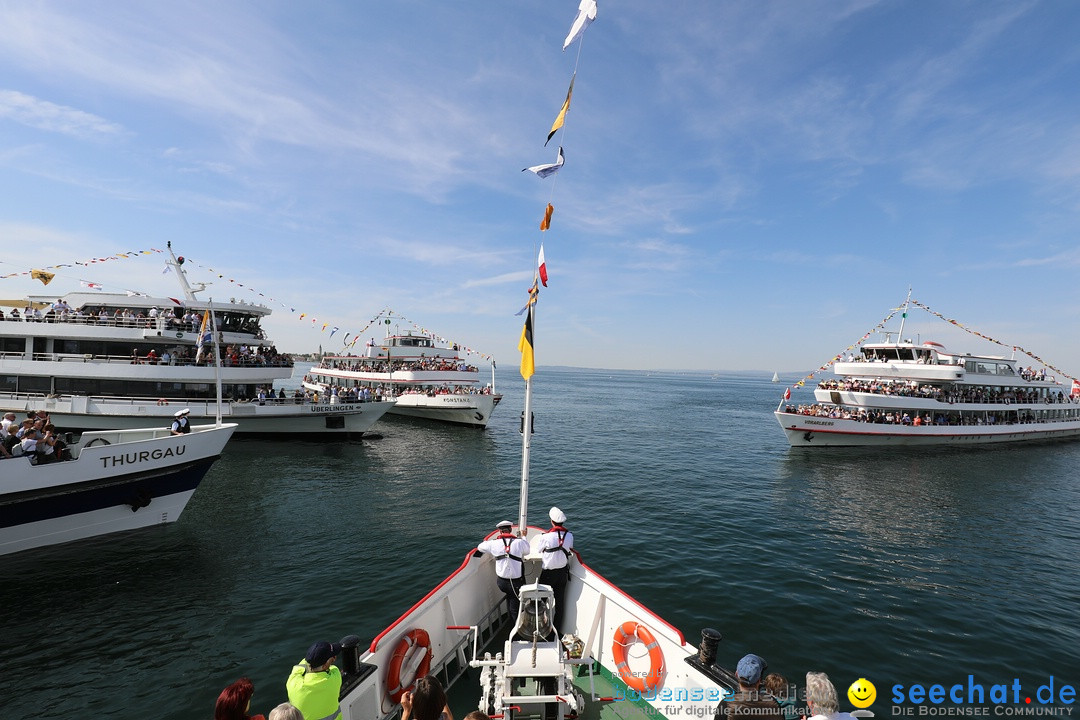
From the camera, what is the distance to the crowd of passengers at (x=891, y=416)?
30844 millimetres

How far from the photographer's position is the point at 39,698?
6844mm

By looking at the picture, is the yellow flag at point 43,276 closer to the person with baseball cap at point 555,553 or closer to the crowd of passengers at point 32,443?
the crowd of passengers at point 32,443

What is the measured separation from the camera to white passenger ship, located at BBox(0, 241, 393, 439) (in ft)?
74.7

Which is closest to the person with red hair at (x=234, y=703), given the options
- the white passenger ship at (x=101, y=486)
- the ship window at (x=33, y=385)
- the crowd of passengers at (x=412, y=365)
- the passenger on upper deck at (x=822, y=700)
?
the passenger on upper deck at (x=822, y=700)

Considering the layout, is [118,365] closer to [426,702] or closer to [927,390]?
[426,702]

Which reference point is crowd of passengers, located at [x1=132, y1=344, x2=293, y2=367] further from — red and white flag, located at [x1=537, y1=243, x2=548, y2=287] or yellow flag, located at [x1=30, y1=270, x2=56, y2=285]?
red and white flag, located at [x1=537, y1=243, x2=548, y2=287]

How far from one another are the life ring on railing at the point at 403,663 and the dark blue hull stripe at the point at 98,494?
1143 cm

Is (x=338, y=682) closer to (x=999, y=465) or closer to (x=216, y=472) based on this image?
(x=216, y=472)

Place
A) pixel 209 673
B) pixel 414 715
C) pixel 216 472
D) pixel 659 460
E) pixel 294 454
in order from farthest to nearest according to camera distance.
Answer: pixel 659 460
pixel 294 454
pixel 216 472
pixel 209 673
pixel 414 715

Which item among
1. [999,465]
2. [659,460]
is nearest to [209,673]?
[659,460]

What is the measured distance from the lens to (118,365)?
2292 cm

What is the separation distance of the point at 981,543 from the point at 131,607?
24.3m

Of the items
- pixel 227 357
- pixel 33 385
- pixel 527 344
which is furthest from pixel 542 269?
pixel 33 385

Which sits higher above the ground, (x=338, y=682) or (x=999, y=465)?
(x=338, y=682)
